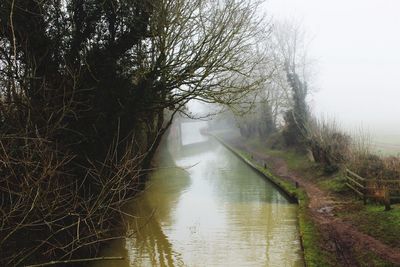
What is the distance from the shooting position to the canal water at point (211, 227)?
12.0 m

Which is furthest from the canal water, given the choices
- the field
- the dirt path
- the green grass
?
the field

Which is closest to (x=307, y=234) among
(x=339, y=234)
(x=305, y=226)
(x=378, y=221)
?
(x=305, y=226)

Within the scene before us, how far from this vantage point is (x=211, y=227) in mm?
15398

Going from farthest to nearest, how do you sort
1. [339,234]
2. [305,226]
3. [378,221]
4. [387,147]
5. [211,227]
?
[387,147]
[211,227]
[305,226]
[378,221]
[339,234]

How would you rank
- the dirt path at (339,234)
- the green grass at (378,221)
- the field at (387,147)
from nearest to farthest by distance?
the dirt path at (339,234) < the green grass at (378,221) < the field at (387,147)

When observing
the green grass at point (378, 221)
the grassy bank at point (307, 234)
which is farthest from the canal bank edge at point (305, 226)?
the green grass at point (378, 221)

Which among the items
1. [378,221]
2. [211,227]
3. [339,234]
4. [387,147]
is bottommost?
[211,227]

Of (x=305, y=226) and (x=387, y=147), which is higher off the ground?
(x=387, y=147)

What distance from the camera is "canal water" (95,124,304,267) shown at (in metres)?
12.0

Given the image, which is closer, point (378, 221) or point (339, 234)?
point (339, 234)

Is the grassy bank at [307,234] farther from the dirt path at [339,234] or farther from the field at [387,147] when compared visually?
the field at [387,147]

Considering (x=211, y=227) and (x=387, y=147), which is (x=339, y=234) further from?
(x=387, y=147)

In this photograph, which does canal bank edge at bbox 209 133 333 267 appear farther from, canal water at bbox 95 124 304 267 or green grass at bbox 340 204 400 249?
green grass at bbox 340 204 400 249

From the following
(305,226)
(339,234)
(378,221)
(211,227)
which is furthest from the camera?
(211,227)
